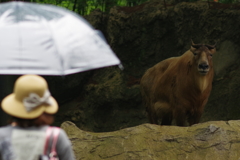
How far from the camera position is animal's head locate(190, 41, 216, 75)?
8062 mm

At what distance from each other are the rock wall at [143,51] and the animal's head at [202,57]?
9.74ft

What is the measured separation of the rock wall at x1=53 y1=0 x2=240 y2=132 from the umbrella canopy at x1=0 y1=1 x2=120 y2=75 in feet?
26.0

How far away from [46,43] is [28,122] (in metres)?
0.73

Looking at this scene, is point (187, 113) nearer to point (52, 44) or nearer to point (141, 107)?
point (141, 107)

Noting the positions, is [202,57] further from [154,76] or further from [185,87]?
[154,76]

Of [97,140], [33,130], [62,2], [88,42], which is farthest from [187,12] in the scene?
[33,130]

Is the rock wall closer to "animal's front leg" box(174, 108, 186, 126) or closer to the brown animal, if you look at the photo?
the brown animal

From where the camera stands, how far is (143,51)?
480 inches

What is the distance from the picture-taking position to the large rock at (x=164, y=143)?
21.0 ft

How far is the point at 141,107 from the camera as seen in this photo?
12039mm

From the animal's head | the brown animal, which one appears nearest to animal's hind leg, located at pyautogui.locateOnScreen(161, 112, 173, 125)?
the brown animal

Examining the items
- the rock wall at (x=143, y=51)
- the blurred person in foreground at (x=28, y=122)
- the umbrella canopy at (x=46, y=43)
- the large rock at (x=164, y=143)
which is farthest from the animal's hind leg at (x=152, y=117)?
the blurred person in foreground at (x=28, y=122)

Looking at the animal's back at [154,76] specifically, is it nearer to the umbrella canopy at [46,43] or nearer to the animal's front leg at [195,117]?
the animal's front leg at [195,117]

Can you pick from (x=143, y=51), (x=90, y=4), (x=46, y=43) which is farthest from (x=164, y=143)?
(x=90, y=4)
